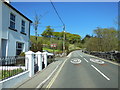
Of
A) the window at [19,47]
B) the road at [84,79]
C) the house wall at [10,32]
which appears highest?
the house wall at [10,32]

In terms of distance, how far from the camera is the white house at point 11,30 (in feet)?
41.3

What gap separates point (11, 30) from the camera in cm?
1406

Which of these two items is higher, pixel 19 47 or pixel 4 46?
pixel 4 46

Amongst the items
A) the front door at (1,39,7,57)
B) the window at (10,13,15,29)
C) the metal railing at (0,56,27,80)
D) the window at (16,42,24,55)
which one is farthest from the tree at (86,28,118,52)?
the metal railing at (0,56,27,80)

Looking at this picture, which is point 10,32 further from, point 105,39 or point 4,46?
point 105,39

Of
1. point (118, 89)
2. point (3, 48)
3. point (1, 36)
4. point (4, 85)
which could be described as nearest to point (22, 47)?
point (3, 48)

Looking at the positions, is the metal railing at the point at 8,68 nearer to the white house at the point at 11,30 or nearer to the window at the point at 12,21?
the white house at the point at 11,30

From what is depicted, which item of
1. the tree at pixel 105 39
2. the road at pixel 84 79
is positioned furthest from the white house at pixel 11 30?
the tree at pixel 105 39

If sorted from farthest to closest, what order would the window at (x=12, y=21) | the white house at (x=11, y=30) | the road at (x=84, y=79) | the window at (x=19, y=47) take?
the window at (x=19, y=47) → the window at (x=12, y=21) → the white house at (x=11, y=30) → the road at (x=84, y=79)

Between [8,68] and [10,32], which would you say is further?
[10,32]

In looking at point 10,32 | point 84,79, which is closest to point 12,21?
point 10,32

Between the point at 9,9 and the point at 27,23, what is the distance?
16.9ft

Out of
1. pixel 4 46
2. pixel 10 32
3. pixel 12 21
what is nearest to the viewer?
pixel 4 46

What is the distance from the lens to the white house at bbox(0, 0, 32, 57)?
12586 mm
